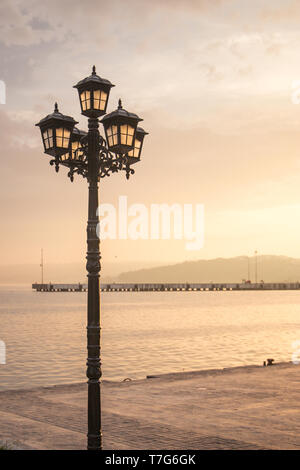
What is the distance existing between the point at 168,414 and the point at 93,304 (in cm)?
513

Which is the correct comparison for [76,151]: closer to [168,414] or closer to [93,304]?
[93,304]

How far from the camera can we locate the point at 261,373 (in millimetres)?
20906

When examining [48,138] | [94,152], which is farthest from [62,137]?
[94,152]

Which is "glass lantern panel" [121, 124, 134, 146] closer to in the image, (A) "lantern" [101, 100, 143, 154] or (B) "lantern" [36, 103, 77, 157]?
(A) "lantern" [101, 100, 143, 154]

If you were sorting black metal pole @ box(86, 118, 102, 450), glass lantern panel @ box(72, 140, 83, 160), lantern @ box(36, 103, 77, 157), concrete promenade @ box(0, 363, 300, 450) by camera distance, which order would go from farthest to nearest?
1. concrete promenade @ box(0, 363, 300, 450)
2. glass lantern panel @ box(72, 140, 83, 160)
3. lantern @ box(36, 103, 77, 157)
4. black metal pole @ box(86, 118, 102, 450)

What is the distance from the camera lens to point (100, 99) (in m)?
10.0

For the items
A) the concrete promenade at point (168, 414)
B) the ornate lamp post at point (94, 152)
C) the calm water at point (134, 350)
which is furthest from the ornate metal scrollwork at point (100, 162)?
the calm water at point (134, 350)

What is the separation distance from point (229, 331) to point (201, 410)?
46150 mm

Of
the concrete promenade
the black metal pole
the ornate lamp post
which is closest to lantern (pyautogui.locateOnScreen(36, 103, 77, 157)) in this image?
the ornate lamp post

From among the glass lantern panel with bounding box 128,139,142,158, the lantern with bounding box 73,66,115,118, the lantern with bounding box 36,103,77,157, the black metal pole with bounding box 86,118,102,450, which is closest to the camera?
the black metal pole with bounding box 86,118,102,450

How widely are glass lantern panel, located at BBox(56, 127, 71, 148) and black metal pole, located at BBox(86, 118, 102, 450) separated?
41 cm

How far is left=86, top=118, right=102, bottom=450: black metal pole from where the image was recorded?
979 cm
